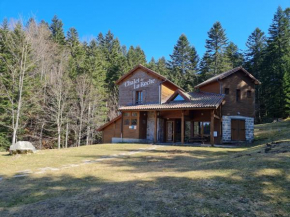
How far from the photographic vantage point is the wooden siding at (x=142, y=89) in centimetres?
2156

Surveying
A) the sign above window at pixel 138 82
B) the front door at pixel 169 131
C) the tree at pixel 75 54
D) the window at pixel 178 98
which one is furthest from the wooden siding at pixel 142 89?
the tree at pixel 75 54

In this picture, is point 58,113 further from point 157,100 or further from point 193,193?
point 193,193

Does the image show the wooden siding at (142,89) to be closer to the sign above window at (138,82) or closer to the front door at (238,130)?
the sign above window at (138,82)

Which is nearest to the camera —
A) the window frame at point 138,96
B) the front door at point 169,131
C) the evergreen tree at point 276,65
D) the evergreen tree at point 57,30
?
the window frame at point 138,96

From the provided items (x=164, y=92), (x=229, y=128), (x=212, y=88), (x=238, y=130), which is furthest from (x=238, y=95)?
(x=164, y=92)

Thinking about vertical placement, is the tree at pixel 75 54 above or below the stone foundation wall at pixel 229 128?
above

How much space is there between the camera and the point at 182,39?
152 ft

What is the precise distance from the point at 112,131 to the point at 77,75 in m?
11.2

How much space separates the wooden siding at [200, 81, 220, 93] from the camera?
2002 centimetres

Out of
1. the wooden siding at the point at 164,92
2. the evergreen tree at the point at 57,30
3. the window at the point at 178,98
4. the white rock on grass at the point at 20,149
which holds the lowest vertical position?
the white rock on grass at the point at 20,149

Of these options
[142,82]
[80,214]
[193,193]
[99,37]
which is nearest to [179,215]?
[193,193]

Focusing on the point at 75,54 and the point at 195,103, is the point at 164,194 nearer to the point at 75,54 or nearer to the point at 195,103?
the point at 195,103

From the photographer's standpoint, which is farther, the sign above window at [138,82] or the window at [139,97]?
the window at [139,97]

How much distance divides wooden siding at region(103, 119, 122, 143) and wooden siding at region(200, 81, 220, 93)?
933 cm
